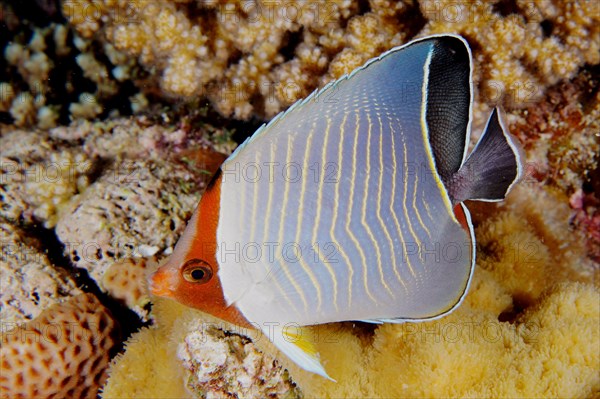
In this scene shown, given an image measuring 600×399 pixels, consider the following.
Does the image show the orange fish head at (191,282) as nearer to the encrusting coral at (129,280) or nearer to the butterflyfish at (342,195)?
the butterflyfish at (342,195)

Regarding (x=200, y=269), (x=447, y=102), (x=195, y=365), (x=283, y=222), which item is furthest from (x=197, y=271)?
(x=447, y=102)

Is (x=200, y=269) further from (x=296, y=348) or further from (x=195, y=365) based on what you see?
(x=195, y=365)

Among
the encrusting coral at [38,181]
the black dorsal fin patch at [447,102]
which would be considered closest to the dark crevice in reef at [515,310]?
the black dorsal fin patch at [447,102]

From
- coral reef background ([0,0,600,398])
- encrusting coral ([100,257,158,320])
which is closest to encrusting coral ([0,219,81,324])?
coral reef background ([0,0,600,398])

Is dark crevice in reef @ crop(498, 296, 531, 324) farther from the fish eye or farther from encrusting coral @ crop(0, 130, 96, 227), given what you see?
encrusting coral @ crop(0, 130, 96, 227)

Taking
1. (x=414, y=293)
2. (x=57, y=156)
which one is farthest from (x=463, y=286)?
(x=57, y=156)

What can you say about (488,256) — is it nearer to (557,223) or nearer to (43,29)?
(557,223)
